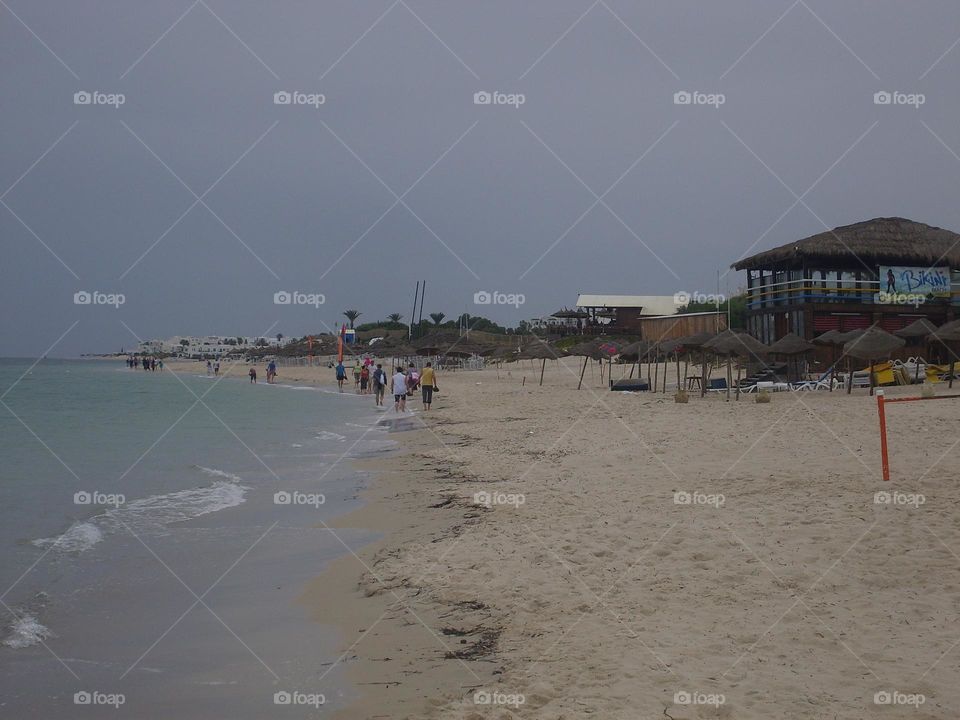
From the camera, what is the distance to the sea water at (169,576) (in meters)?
4.91

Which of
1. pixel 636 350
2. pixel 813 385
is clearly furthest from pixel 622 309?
pixel 813 385

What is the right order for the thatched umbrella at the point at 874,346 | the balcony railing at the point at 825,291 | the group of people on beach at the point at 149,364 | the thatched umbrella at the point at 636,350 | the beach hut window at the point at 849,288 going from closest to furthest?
the thatched umbrella at the point at 874,346 < the balcony railing at the point at 825,291 < the beach hut window at the point at 849,288 < the thatched umbrella at the point at 636,350 < the group of people on beach at the point at 149,364

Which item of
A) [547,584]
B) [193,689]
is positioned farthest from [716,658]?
[193,689]

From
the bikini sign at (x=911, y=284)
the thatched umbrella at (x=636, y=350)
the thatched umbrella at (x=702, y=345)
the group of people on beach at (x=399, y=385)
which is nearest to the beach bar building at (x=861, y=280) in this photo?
the bikini sign at (x=911, y=284)

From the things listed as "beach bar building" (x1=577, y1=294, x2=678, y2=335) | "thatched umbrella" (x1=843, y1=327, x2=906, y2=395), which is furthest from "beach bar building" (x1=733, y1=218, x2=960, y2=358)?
"beach bar building" (x1=577, y1=294, x2=678, y2=335)

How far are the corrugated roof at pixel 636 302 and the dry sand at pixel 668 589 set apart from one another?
54746mm

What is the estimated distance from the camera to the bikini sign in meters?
28.9

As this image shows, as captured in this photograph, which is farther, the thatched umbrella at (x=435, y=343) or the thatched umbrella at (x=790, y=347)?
the thatched umbrella at (x=435, y=343)

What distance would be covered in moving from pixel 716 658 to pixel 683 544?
7.59ft

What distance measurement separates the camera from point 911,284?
29.3 m

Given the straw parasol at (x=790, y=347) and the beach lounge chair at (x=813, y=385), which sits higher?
the straw parasol at (x=790, y=347)

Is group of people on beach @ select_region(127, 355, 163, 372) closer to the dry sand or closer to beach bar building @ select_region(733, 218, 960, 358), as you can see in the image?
Answer: beach bar building @ select_region(733, 218, 960, 358)

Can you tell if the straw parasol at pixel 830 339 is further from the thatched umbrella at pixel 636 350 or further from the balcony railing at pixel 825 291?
the thatched umbrella at pixel 636 350

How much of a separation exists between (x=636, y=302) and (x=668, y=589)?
64.4 metres
